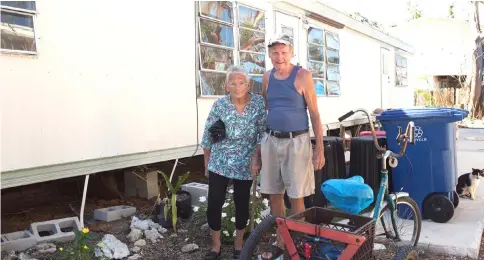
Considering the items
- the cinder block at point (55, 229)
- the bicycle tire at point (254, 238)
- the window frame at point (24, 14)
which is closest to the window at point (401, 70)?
the cinder block at point (55, 229)

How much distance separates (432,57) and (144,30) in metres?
22.0

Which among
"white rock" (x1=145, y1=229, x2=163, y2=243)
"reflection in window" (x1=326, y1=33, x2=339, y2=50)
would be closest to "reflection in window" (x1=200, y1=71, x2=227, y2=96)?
"white rock" (x1=145, y1=229, x2=163, y2=243)

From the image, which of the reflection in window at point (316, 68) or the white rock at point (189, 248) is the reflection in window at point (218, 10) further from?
the white rock at point (189, 248)

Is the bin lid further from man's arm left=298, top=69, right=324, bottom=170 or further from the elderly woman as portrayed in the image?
the elderly woman

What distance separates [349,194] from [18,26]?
2716mm

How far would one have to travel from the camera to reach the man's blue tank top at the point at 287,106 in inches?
117

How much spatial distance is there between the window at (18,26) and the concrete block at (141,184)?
6.53 feet

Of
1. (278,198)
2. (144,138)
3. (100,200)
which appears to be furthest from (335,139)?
(100,200)

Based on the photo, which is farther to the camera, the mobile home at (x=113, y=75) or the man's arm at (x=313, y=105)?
the mobile home at (x=113, y=75)

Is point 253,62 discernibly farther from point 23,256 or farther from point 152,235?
point 23,256

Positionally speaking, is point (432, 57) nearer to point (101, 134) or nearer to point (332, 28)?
point (332, 28)

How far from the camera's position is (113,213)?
434cm

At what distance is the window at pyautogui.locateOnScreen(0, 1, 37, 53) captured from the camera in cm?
323

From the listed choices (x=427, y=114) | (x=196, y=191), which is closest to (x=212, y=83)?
(x=196, y=191)
